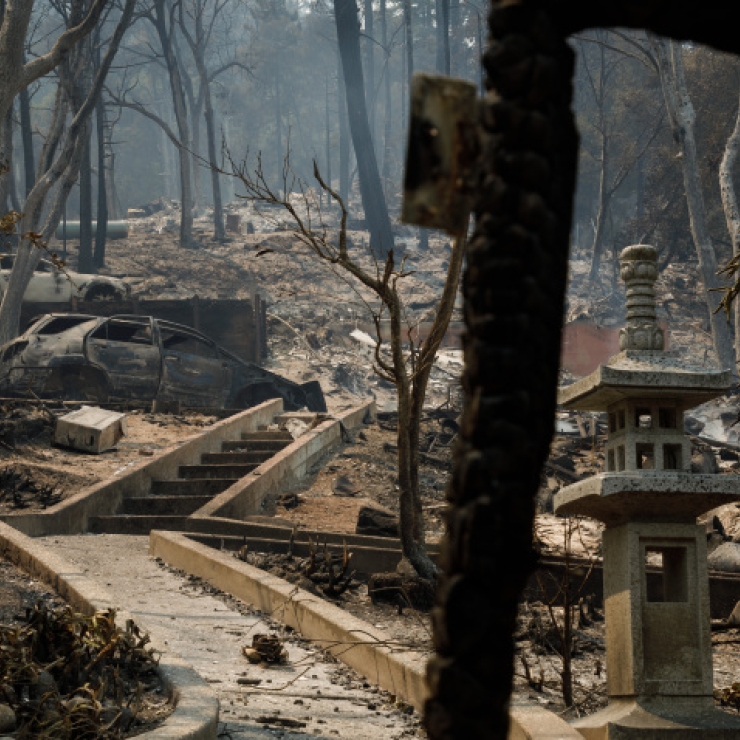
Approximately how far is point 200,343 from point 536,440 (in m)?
23.4

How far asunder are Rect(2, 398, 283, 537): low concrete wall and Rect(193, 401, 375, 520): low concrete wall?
1.25m

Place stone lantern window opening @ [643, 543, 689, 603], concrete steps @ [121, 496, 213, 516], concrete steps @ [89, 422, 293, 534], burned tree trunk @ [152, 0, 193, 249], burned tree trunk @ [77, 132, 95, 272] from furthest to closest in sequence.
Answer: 1. burned tree trunk @ [152, 0, 193, 249]
2. burned tree trunk @ [77, 132, 95, 272]
3. concrete steps @ [121, 496, 213, 516]
4. concrete steps @ [89, 422, 293, 534]
5. stone lantern window opening @ [643, 543, 689, 603]

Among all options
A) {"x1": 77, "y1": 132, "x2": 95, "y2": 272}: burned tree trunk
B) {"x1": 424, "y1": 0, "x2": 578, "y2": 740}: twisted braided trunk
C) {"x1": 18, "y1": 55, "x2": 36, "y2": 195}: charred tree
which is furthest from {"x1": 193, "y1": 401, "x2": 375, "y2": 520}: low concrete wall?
{"x1": 18, "y1": 55, "x2": 36, "y2": 195}: charred tree

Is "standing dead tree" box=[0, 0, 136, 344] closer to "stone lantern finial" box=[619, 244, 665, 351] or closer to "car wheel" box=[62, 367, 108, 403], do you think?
"car wheel" box=[62, 367, 108, 403]

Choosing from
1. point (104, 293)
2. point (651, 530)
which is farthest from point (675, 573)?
point (104, 293)

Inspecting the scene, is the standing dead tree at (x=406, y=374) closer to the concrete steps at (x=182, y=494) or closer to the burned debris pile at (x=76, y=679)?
the burned debris pile at (x=76, y=679)

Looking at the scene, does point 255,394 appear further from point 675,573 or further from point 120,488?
point 675,573

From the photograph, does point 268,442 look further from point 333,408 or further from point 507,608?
point 507,608

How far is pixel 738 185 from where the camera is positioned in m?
41.7

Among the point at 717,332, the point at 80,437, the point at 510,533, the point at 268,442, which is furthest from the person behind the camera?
the point at 717,332

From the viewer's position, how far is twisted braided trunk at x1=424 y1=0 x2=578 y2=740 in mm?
2682

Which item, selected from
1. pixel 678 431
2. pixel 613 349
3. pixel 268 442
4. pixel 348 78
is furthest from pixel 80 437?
pixel 348 78

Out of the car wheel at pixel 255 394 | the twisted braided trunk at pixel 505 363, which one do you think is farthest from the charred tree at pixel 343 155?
the twisted braided trunk at pixel 505 363

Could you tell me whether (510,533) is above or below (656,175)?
below
